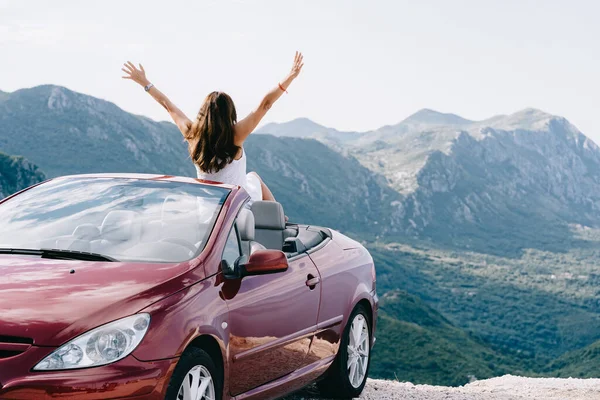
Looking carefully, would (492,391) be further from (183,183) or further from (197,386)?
(197,386)

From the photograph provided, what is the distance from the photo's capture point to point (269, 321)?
4.96m

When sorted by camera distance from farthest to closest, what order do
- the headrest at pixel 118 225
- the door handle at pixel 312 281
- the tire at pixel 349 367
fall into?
1. the tire at pixel 349 367
2. the door handle at pixel 312 281
3. the headrest at pixel 118 225

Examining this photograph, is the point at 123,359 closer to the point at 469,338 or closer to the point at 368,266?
the point at 368,266

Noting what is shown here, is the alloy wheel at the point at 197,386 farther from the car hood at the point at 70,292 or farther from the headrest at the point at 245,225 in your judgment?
the headrest at the point at 245,225

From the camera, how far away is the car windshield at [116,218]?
4.60 metres

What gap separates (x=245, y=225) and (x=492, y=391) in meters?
5.45

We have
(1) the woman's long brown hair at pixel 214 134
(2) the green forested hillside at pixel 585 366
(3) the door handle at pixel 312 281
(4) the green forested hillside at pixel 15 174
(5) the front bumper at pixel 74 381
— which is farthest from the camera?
(4) the green forested hillside at pixel 15 174

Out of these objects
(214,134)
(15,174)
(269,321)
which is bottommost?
(15,174)

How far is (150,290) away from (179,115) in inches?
120

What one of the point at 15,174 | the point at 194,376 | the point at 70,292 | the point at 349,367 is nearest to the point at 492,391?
the point at 349,367

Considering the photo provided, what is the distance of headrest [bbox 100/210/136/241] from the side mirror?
2.16ft

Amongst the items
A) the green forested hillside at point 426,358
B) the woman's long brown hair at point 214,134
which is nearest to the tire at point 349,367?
the woman's long brown hair at point 214,134

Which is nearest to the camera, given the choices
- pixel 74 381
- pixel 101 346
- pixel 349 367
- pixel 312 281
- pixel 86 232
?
pixel 74 381

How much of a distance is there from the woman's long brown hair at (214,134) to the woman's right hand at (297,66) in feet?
2.56
